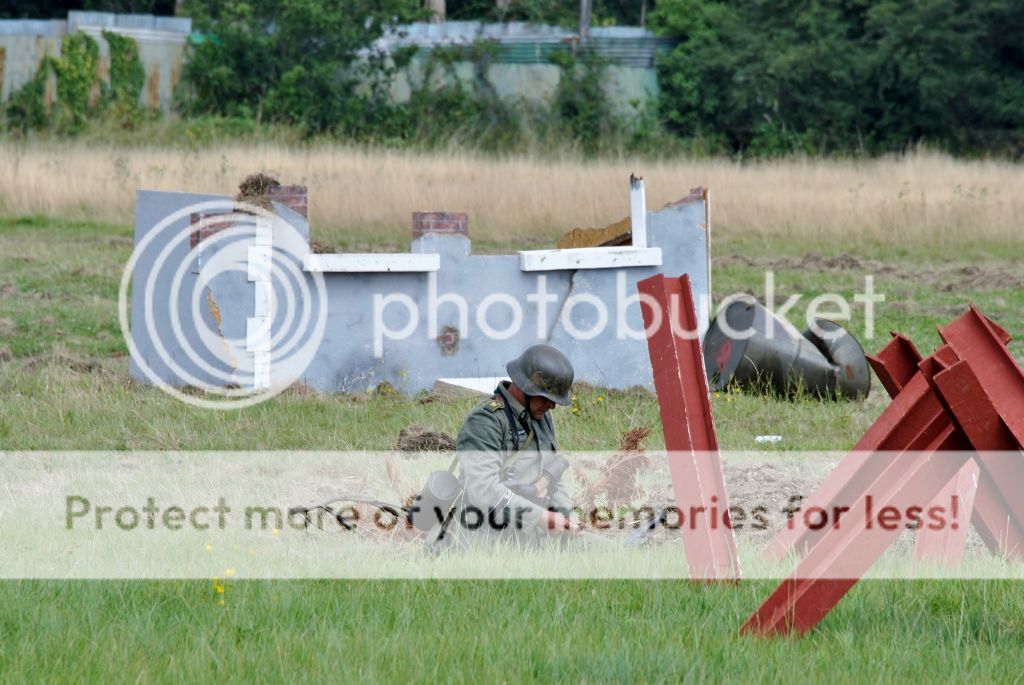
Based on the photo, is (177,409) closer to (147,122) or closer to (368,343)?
(368,343)

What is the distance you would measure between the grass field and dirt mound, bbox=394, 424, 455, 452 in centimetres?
35

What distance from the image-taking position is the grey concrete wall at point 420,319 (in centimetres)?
1090

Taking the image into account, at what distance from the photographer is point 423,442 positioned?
348 inches

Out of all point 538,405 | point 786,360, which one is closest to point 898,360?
point 538,405

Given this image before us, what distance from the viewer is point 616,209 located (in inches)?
838

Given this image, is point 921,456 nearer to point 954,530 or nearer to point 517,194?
point 954,530

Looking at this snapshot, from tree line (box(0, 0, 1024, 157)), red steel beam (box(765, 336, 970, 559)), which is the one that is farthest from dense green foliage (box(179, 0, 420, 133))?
red steel beam (box(765, 336, 970, 559))

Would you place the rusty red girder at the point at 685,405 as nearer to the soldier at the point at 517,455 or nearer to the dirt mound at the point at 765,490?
the soldier at the point at 517,455

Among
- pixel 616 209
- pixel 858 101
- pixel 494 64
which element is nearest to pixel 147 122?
pixel 494 64

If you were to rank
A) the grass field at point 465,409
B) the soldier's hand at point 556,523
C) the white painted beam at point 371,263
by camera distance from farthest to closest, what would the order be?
1. the white painted beam at point 371,263
2. the soldier's hand at point 556,523
3. the grass field at point 465,409

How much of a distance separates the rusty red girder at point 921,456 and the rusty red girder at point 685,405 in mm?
509

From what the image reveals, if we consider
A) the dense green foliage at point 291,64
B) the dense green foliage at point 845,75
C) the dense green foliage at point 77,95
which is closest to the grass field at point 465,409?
the dense green foliage at point 77,95

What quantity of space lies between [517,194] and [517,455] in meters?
15.4

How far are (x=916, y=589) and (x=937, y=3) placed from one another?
31269 mm
